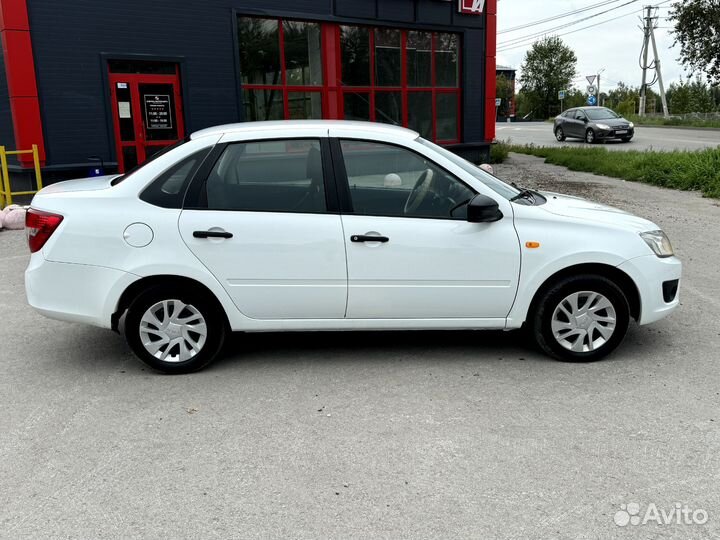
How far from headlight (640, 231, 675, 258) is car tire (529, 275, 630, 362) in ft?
1.39

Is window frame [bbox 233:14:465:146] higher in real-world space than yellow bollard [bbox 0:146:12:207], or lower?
higher

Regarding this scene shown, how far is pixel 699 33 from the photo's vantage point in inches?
1630

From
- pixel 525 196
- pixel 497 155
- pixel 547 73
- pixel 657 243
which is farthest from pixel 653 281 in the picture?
pixel 547 73

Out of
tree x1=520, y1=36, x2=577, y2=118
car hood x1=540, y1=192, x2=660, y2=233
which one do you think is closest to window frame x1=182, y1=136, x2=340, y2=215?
car hood x1=540, y1=192, x2=660, y2=233

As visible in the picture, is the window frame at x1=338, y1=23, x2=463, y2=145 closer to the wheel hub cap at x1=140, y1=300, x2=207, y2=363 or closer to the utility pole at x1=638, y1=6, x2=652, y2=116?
the wheel hub cap at x1=140, y1=300, x2=207, y2=363

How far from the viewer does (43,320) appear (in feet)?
19.9

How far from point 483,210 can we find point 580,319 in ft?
3.53

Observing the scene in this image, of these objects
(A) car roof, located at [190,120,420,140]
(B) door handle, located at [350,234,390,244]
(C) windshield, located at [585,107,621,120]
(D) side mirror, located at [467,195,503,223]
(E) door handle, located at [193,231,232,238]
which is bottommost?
(B) door handle, located at [350,234,390,244]

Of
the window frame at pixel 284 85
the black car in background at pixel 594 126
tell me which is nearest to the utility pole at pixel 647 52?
the black car in background at pixel 594 126

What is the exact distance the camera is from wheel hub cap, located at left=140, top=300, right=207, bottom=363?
4.55m

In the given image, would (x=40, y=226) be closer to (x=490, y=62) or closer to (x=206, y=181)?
(x=206, y=181)

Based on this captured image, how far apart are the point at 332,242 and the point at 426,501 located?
1963mm

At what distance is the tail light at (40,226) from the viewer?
4.49 metres

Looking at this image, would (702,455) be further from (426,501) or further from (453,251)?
(453,251)
